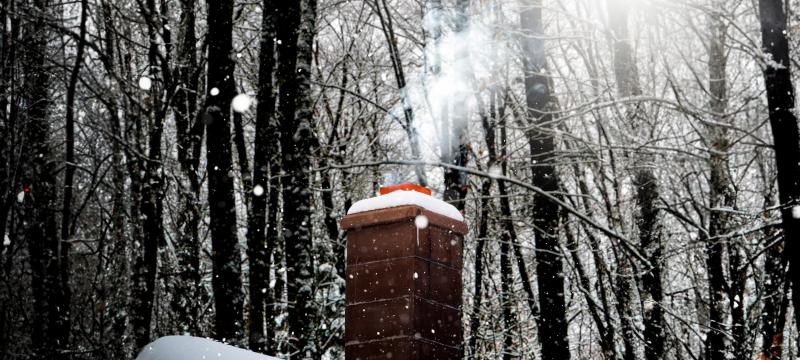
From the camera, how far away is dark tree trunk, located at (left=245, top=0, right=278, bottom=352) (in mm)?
8758

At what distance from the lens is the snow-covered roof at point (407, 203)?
3.45 m

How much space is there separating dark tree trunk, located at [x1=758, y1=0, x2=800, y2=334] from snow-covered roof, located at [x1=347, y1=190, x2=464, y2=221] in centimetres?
349

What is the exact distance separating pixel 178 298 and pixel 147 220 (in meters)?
1.31

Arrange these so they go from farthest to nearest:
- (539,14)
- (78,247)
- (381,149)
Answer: (78,247)
(381,149)
(539,14)

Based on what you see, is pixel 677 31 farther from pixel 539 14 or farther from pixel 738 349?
pixel 738 349

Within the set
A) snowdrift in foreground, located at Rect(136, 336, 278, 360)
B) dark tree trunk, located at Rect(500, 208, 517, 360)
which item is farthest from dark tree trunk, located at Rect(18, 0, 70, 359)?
snowdrift in foreground, located at Rect(136, 336, 278, 360)

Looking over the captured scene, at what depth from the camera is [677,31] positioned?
8.55m

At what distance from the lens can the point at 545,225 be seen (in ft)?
32.0

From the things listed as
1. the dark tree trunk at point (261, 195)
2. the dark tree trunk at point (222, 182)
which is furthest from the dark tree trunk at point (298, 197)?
the dark tree trunk at point (222, 182)

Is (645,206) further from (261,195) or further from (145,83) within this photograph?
(145,83)

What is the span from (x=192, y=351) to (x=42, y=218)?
12.1m

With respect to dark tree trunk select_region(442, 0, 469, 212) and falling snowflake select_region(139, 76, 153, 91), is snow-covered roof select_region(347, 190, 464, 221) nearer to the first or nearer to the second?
dark tree trunk select_region(442, 0, 469, 212)

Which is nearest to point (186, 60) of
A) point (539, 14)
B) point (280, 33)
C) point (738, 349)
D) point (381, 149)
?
point (280, 33)

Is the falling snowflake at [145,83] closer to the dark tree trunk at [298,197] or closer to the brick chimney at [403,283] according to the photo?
the dark tree trunk at [298,197]
